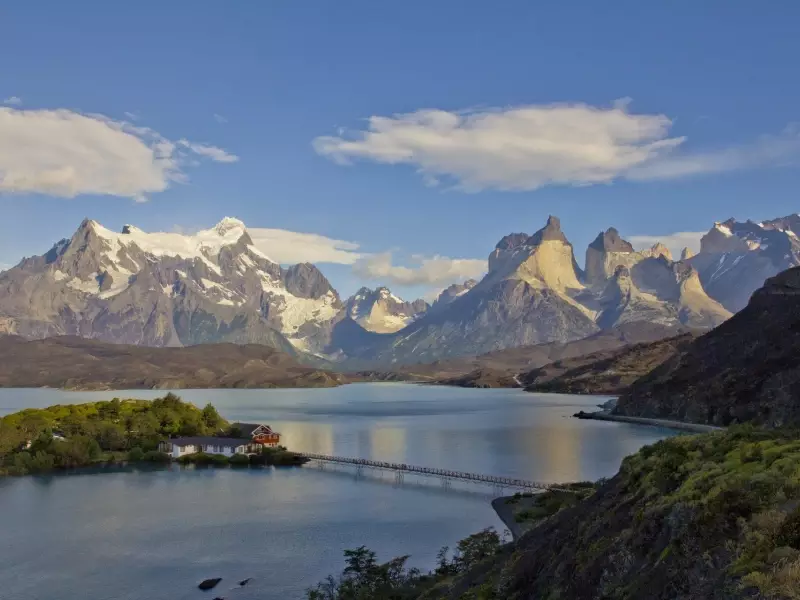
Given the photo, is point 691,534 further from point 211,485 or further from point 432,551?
point 211,485

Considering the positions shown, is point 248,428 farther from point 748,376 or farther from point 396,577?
point 748,376

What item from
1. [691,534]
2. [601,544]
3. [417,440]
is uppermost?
[691,534]

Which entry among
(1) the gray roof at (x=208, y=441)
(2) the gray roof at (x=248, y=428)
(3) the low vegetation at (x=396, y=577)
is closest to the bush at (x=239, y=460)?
(1) the gray roof at (x=208, y=441)

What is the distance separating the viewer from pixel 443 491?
3807 inches

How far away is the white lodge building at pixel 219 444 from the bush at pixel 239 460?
9.24 ft

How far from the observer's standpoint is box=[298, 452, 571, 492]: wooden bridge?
92.1 meters

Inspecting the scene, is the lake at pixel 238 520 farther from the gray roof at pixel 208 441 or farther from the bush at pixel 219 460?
the gray roof at pixel 208 441

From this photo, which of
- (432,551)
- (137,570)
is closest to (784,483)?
(432,551)

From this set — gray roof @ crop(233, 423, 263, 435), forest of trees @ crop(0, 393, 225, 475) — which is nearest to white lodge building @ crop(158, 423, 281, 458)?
gray roof @ crop(233, 423, 263, 435)

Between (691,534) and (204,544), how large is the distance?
5840cm

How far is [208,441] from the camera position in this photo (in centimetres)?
13100

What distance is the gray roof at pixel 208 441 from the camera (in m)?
129

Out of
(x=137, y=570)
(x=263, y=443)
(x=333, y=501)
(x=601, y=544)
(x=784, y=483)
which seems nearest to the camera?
(x=784, y=483)

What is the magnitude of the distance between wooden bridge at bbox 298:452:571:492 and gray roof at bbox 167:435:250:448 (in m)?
11.9
